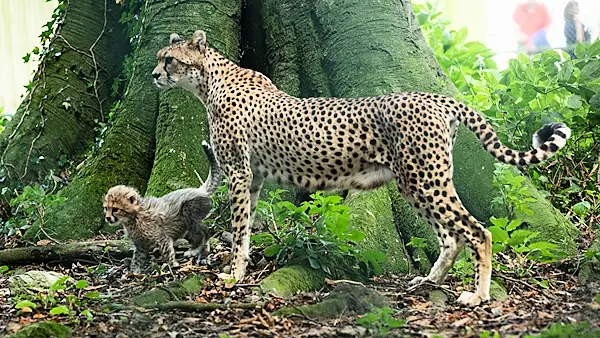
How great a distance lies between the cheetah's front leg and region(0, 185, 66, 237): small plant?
1948 millimetres

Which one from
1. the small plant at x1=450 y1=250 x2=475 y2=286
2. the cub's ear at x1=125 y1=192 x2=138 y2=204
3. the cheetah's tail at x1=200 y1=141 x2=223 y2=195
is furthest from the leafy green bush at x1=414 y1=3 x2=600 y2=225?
the cub's ear at x1=125 y1=192 x2=138 y2=204

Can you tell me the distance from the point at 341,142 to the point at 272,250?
874 mm

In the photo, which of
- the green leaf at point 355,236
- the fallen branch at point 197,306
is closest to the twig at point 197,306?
the fallen branch at point 197,306

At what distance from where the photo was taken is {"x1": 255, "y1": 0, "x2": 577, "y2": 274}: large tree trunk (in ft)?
18.4

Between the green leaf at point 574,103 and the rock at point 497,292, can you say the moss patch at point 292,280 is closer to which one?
the rock at point 497,292

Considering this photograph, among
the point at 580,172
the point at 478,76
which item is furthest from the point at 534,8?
the point at 580,172

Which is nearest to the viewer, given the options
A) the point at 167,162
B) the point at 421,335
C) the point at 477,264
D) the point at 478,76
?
the point at 421,335

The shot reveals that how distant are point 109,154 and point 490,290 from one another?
12.0 feet

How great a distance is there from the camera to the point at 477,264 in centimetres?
445

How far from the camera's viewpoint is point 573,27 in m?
8.54

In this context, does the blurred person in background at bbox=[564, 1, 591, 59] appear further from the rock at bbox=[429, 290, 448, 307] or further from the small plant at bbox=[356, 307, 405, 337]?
the small plant at bbox=[356, 307, 405, 337]

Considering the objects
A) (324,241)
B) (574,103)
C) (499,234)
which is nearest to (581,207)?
(574,103)

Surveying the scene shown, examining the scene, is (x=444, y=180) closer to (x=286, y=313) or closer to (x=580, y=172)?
(x=286, y=313)

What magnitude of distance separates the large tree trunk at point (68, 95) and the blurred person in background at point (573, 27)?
500cm
